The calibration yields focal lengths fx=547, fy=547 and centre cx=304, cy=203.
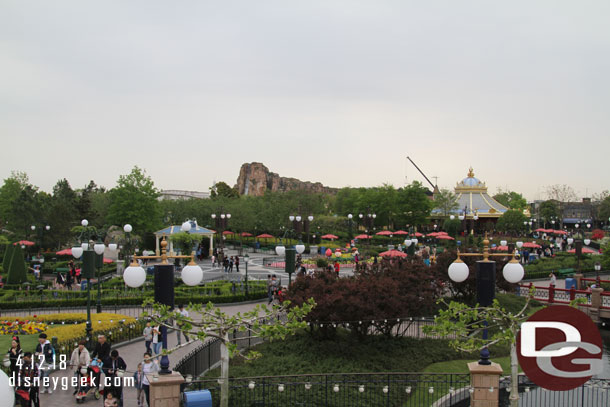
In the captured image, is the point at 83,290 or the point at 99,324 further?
the point at 83,290

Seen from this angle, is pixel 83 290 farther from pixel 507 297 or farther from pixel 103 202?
pixel 103 202

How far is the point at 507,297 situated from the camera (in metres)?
26.1

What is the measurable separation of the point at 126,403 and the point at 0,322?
33.3 ft

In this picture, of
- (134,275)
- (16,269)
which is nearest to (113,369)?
(134,275)

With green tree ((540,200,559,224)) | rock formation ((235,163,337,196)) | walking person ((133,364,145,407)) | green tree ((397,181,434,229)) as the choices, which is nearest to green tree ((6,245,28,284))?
walking person ((133,364,145,407))

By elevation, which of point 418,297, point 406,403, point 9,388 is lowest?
point 406,403

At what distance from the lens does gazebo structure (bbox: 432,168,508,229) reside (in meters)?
81.1

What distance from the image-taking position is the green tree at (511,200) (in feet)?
364

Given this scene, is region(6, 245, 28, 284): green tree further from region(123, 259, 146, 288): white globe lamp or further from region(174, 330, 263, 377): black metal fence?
region(123, 259, 146, 288): white globe lamp

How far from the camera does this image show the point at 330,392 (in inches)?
495

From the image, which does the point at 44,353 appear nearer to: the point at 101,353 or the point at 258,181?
the point at 101,353

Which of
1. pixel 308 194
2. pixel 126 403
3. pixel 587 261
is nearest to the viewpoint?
pixel 126 403

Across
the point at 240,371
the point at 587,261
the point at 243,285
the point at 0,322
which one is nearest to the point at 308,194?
the point at 587,261

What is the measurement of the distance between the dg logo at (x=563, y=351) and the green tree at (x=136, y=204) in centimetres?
4743
